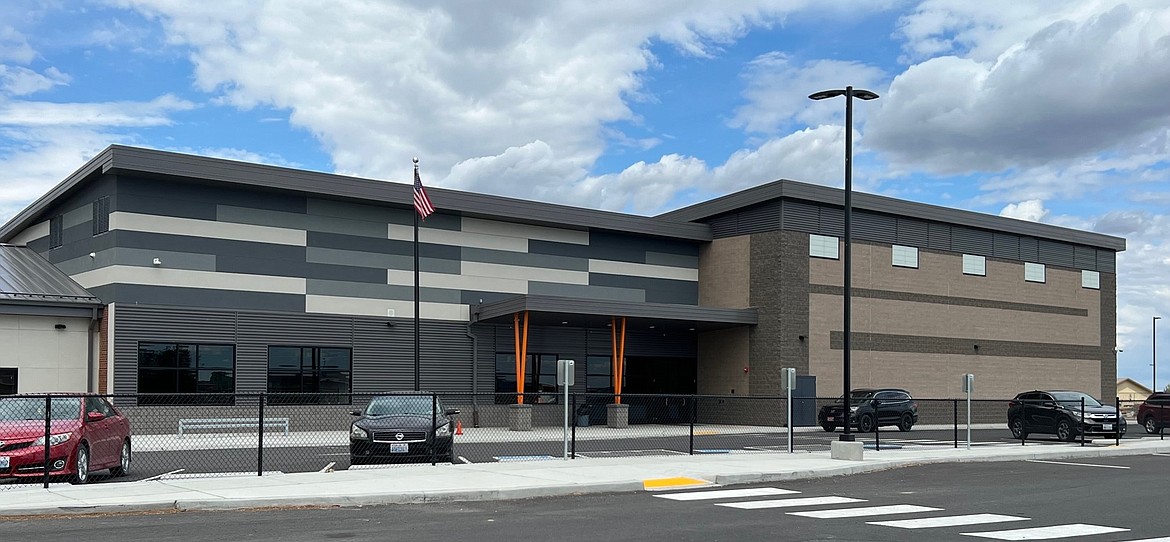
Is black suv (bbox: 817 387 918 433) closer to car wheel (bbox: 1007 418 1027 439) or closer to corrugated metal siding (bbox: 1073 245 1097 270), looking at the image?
car wheel (bbox: 1007 418 1027 439)

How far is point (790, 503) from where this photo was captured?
15531 millimetres

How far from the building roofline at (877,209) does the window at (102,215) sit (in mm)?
23399

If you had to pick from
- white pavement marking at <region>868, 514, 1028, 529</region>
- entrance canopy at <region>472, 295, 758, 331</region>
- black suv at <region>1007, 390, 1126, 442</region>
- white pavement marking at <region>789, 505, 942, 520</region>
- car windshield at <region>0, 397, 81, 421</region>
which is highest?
entrance canopy at <region>472, 295, 758, 331</region>

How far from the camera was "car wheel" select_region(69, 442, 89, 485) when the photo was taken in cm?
1631

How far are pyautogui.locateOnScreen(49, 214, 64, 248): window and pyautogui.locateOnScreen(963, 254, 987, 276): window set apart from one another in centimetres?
3705

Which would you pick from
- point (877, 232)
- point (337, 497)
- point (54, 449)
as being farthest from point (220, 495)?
point (877, 232)

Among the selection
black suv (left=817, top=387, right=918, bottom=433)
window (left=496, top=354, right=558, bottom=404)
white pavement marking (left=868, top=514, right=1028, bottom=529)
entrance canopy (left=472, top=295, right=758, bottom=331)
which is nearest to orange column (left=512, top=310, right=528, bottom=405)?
entrance canopy (left=472, top=295, right=758, bottom=331)

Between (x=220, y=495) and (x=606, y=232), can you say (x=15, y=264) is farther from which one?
(x=220, y=495)

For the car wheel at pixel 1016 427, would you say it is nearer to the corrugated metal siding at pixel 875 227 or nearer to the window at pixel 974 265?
the corrugated metal siding at pixel 875 227

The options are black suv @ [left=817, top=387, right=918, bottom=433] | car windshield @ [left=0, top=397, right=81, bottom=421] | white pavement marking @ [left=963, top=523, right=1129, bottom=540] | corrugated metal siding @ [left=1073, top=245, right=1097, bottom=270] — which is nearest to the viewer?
white pavement marking @ [left=963, top=523, right=1129, bottom=540]

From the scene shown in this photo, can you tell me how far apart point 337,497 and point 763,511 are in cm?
587

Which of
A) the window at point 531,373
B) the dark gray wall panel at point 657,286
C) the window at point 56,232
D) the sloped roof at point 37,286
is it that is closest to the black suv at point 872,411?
the dark gray wall panel at point 657,286

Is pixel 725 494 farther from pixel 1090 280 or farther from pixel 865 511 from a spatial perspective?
A: pixel 1090 280

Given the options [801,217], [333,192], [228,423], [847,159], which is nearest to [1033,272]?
[801,217]
